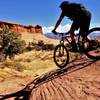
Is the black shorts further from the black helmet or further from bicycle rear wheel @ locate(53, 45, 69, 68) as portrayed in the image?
bicycle rear wheel @ locate(53, 45, 69, 68)

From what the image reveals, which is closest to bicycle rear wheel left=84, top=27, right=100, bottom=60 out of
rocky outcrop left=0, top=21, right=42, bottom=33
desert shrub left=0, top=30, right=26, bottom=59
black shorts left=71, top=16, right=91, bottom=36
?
black shorts left=71, top=16, right=91, bottom=36

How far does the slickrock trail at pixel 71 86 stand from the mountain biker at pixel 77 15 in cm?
106

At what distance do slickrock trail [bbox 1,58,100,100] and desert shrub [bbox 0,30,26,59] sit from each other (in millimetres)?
27480

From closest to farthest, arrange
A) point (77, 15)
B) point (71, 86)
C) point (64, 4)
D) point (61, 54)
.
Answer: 1. point (71, 86)
2. point (77, 15)
3. point (64, 4)
4. point (61, 54)

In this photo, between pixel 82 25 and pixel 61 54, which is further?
pixel 61 54

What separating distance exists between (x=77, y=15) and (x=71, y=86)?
2374 millimetres

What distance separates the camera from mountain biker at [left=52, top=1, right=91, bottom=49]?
833 centimetres

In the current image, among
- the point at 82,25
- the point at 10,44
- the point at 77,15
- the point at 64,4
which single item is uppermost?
the point at 64,4

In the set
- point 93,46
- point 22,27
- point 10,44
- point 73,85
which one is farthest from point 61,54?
point 22,27

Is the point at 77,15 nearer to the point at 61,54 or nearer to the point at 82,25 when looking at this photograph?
the point at 82,25

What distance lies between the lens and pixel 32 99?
726 cm

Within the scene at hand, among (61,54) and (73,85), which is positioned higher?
(61,54)

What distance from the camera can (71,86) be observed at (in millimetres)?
6895

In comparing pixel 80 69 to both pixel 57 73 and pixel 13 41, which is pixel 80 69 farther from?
pixel 13 41
